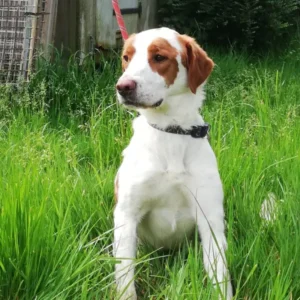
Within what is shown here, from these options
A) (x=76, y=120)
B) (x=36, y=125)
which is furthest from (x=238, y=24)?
(x=36, y=125)

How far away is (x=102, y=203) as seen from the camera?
3.16 metres

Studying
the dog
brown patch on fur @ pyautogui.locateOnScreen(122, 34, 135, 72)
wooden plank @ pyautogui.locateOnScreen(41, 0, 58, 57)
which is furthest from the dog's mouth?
wooden plank @ pyautogui.locateOnScreen(41, 0, 58, 57)

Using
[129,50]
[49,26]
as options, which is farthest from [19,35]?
[129,50]

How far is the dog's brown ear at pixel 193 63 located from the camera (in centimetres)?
289

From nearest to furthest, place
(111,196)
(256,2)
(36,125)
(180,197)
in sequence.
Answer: (180,197) → (111,196) → (36,125) → (256,2)

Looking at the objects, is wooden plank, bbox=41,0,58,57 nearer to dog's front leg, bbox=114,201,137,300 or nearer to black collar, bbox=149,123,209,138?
black collar, bbox=149,123,209,138

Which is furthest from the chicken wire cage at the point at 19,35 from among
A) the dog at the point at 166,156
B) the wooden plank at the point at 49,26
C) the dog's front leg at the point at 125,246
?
the dog's front leg at the point at 125,246

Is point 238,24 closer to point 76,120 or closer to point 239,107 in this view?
point 239,107

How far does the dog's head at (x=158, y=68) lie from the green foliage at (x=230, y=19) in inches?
189

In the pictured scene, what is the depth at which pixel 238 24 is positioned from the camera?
7.82 metres

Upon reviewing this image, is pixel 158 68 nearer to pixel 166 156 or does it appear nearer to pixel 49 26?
pixel 166 156

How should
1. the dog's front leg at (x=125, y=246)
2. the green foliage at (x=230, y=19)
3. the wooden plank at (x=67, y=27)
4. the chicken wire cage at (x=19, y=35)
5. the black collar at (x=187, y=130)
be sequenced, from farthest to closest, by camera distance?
the green foliage at (x=230, y=19) < the wooden plank at (x=67, y=27) < the chicken wire cage at (x=19, y=35) < the black collar at (x=187, y=130) < the dog's front leg at (x=125, y=246)

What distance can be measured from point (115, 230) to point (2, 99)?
2131 mm

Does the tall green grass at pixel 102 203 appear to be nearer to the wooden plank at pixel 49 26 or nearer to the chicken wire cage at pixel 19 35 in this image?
the chicken wire cage at pixel 19 35
